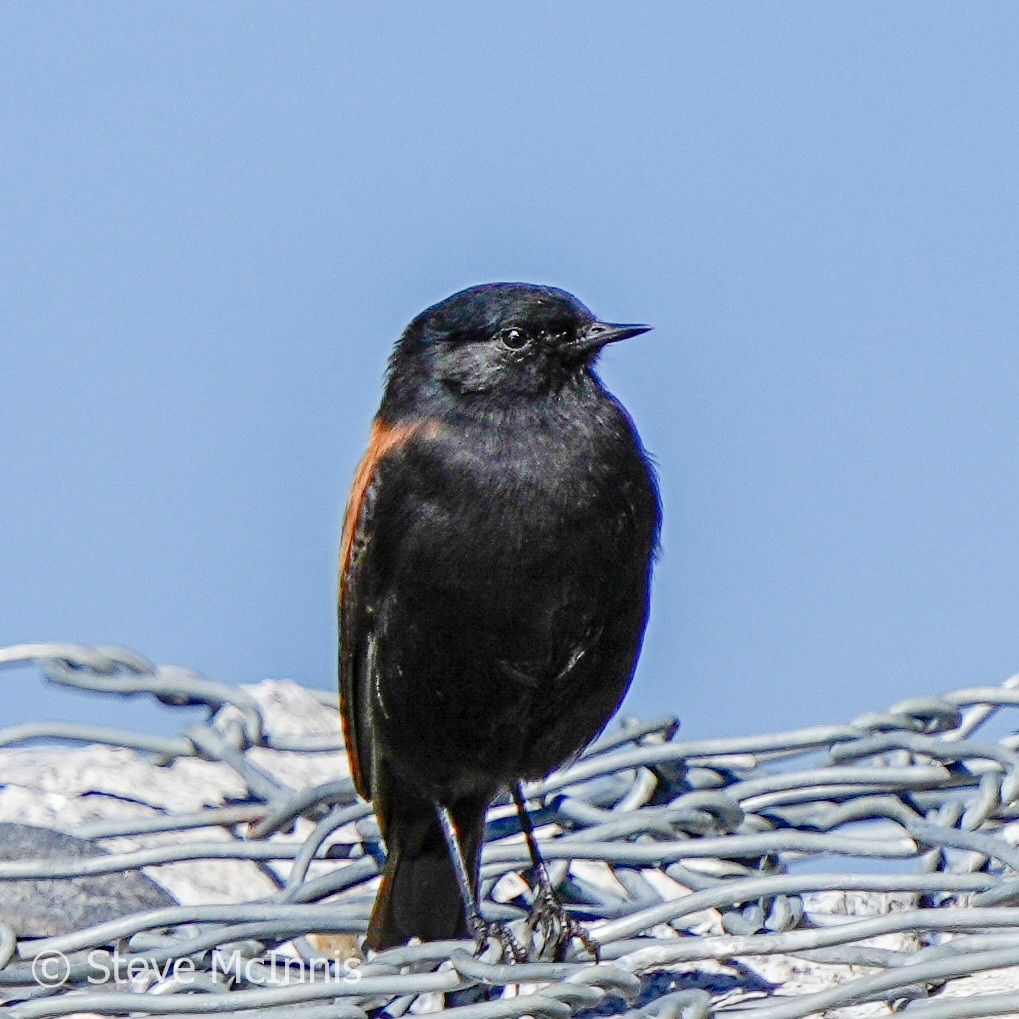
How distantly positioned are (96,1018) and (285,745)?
1.39m

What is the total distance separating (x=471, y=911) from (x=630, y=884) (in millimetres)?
489

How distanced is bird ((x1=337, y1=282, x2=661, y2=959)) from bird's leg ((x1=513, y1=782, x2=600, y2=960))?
0.04 ft

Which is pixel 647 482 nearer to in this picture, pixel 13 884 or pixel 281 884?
pixel 281 884

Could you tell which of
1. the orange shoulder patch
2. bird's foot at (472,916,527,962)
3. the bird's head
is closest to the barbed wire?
bird's foot at (472,916,527,962)

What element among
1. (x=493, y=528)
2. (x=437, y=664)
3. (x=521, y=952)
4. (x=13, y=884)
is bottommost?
(x=521, y=952)

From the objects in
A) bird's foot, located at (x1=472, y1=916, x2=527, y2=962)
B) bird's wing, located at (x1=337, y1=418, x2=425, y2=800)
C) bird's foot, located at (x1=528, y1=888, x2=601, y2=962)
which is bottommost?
bird's foot, located at (x1=472, y1=916, x2=527, y2=962)

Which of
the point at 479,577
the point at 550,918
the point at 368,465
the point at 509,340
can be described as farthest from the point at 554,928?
the point at 509,340

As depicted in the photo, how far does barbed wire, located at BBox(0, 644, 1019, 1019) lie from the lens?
10.7 feet

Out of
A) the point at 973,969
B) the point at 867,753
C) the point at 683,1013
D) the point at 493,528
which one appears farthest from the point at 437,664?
the point at 973,969

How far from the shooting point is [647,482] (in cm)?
488

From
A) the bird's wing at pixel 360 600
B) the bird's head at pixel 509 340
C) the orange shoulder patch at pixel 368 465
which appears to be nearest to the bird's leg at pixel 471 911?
the bird's wing at pixel 360 600

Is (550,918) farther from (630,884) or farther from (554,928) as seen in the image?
(630,884)

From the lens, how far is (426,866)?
192 inches

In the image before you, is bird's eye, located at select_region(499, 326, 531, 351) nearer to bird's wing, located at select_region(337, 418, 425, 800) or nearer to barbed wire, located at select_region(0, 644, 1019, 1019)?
bird's wing, located at select_region(337, 418, 425, 800)
